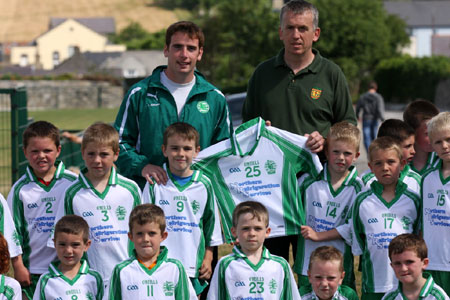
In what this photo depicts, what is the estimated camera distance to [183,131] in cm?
585

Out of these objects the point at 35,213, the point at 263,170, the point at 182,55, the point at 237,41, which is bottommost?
the point at 35,213

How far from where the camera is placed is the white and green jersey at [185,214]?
595 centimetres

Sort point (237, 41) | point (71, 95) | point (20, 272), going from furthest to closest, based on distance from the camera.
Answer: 1. point (71, 95)
2. point (237, 41)
3. point (20, 272)

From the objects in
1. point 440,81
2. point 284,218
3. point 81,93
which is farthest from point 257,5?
point 284,218

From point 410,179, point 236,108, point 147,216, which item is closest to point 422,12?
point 236,108

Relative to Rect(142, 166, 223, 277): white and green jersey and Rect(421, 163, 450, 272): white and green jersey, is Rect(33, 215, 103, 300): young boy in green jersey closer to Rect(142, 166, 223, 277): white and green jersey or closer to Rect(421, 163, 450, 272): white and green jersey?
Rect(142, 166, 223, 277): white and green jersey

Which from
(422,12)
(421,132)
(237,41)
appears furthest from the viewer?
(422,12)

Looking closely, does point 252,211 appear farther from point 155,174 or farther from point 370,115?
point 370,115

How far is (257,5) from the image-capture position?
54750 mm

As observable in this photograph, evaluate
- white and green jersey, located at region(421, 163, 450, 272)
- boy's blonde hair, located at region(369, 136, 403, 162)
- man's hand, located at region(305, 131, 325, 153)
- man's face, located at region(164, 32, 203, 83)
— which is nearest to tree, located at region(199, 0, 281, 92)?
man's hand, located at region(305, 131, 325, 153)

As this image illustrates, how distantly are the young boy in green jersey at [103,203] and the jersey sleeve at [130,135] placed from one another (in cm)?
16

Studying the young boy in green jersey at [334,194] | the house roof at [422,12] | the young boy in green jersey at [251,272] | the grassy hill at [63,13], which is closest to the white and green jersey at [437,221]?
the young boy in green jersey at [334,194]

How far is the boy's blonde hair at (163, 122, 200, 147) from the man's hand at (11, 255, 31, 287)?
1.44 m

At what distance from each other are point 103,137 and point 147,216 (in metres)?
0.78
